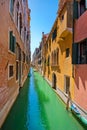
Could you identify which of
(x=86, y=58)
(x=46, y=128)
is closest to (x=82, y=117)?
(x=46, y=128)

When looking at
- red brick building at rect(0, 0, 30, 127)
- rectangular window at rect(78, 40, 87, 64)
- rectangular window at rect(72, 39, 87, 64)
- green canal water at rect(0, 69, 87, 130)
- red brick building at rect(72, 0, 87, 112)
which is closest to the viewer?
green canal water at rect(0, 69, 87, 130)

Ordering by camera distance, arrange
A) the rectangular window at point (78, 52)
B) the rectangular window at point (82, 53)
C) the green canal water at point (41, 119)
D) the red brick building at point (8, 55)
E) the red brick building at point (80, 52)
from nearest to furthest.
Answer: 1. the green canal water at point (41, 119)
2. the red brick building at point (8, 55)
3. the red brick building at point (80, 52)
4. the rectangular window at point (82, 53)
5. the rectangular window at point (78, 52)

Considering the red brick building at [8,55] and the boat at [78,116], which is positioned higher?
the red brick building at [8,55]

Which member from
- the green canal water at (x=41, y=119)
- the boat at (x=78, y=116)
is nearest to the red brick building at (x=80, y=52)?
the boat at (x=78, y=116)

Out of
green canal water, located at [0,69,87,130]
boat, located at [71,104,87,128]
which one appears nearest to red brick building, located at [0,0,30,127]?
green canal water, located at [0,69,87,130]

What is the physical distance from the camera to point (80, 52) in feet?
31.4

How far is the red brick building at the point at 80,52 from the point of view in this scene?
8423mm

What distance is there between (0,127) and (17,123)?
106 cm

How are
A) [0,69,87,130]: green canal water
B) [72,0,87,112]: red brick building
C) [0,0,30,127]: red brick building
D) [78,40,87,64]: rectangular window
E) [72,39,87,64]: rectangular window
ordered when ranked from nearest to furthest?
[0,69,87,130]: green canal water
[0,0,30,127]: red brick building
[72,0,87,112]: red brick building
[78,40,87,64]: rectangular window
[72,39,87,64]: rectangular window

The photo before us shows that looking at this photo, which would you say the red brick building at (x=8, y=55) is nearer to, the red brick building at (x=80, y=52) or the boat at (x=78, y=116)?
the boat at (x=78, y=116)

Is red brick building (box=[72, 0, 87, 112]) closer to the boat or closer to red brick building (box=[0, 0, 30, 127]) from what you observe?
the boat

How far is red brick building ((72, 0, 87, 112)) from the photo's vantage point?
8.42 meters

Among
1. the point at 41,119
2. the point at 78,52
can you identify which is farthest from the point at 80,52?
the point at 41,119

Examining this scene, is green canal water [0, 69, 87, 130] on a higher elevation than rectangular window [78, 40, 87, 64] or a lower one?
lower
